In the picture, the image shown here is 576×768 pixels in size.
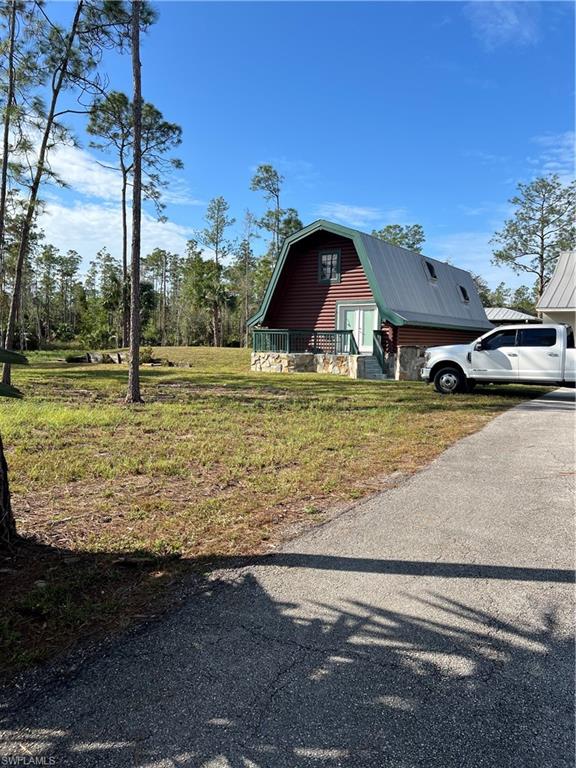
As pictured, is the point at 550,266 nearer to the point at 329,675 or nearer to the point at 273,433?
the point at 273,433

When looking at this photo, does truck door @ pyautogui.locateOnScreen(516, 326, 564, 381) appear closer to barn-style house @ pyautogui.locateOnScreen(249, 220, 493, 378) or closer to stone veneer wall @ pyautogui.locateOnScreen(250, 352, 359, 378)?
barn-style house @ pyautogui.locateOnScreen(249, 220, 493, 378)

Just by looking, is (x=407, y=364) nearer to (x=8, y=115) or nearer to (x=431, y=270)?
(x=431, y=270)

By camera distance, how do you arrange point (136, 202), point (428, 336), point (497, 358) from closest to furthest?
point (136, 202) < point (497, 358) < point (428, 336)

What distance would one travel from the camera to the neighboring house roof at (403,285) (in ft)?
61.1

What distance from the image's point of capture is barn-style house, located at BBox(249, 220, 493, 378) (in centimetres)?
1861

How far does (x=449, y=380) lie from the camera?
44.5ft

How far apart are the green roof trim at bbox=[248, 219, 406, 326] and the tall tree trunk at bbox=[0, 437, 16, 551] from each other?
15867 millimetres

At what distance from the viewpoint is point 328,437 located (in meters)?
7.34

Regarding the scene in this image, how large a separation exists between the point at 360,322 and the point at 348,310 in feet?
2.45

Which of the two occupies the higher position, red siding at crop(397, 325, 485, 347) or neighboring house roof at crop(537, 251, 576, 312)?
neighboring house roof at crop(537, 251, 576, 312)

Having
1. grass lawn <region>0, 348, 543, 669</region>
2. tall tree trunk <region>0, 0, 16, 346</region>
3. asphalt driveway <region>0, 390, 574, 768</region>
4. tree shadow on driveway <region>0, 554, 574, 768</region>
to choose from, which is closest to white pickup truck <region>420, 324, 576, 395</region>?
grass lawn <region>0, 348, 543, 669</region>

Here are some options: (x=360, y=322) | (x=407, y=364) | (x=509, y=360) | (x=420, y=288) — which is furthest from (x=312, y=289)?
(x=509, y=360)

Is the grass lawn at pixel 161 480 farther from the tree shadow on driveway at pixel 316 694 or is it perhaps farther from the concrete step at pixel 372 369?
the concrete step at pixel 372 369

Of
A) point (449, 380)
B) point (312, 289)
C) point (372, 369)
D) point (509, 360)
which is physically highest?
point (312, 289)
